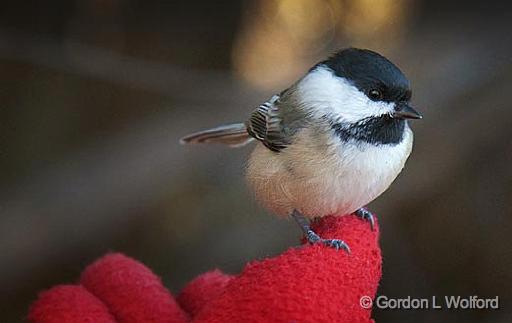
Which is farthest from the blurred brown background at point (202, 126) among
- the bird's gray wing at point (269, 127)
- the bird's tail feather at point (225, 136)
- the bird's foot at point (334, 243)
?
the bird's foot at point (334, 243)

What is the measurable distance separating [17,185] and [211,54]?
0.59m

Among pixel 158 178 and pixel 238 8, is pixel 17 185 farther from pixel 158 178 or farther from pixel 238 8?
pixel 238 8

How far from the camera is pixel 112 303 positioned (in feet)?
2.55

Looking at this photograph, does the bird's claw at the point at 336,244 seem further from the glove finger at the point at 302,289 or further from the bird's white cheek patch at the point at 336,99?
the bird's white cheek patch at the point at 336,99

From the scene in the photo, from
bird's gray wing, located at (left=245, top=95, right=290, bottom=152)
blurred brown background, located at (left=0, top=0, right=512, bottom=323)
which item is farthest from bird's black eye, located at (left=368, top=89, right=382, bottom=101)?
blurred brown background, located at (left=0, top=0, right=512, bottom=323)

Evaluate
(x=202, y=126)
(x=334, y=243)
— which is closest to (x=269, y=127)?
(x=334, y=243)

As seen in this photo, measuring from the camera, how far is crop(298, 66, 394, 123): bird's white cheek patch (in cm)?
77

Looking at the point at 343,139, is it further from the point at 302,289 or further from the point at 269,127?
the point at 302,289

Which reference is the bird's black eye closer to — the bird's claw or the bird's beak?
the bird's beak

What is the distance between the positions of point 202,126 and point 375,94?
101 cm

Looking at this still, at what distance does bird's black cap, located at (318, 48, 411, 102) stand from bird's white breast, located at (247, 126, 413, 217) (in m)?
0.06

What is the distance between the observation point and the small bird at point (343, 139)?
759mm

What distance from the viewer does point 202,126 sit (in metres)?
1.73

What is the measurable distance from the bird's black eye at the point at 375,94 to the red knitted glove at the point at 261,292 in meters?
0.14
